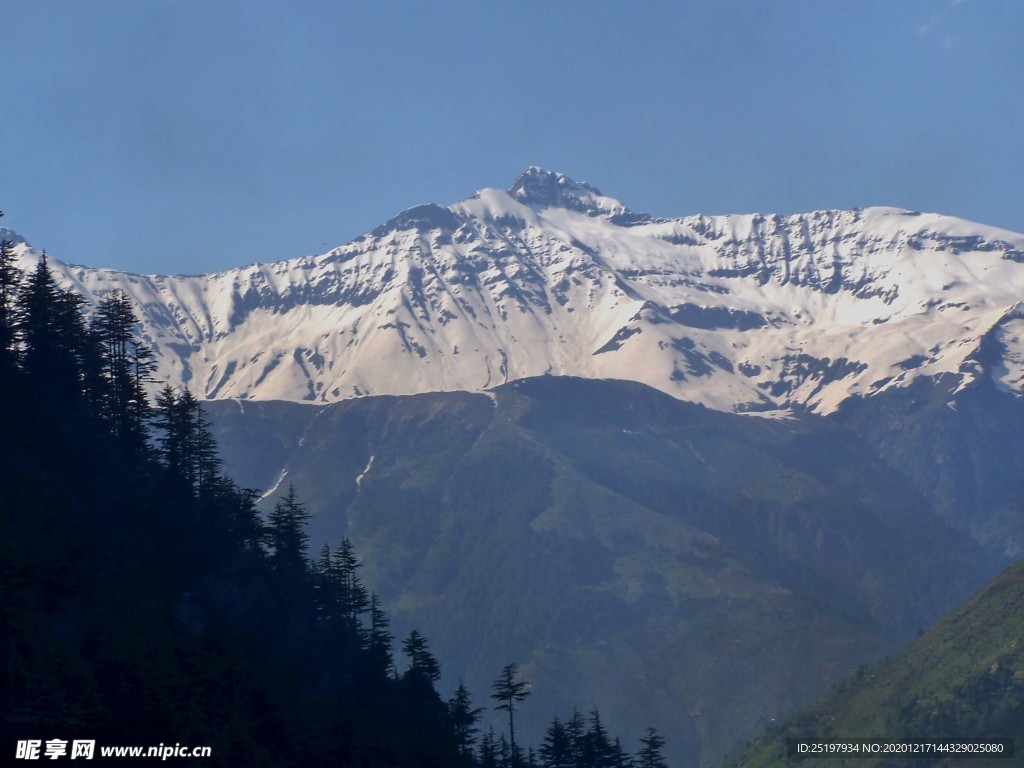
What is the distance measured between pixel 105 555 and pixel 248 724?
19967 mm

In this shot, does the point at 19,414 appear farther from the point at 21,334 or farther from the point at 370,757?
the point at 370,757

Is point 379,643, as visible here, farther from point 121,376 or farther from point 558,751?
point 121,376

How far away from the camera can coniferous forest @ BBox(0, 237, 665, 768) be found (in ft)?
342

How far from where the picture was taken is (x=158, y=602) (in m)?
121

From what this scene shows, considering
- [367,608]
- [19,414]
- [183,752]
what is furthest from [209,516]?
[183,752]

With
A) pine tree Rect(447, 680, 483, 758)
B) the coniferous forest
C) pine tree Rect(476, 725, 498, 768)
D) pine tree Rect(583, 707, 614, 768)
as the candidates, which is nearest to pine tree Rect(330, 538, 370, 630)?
the coniferous forest

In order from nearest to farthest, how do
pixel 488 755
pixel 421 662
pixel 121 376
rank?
pixel 121 376
pixel 488 755
pixel 421 662

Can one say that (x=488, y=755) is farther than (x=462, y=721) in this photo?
No

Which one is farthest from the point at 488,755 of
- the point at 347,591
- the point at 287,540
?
the point at 287,540

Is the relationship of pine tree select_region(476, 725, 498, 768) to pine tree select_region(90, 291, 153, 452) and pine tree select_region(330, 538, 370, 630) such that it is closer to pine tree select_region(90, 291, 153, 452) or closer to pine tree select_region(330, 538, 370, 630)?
pine tree select_region(330, 538, 370, 630)

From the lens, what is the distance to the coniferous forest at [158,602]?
342ft

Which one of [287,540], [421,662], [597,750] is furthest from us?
[421,662]

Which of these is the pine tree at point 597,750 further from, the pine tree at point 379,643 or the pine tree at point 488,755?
the pine tree at point 379,643

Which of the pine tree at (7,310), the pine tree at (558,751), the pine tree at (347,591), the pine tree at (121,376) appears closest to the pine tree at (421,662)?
the pine tree at (347,591)
